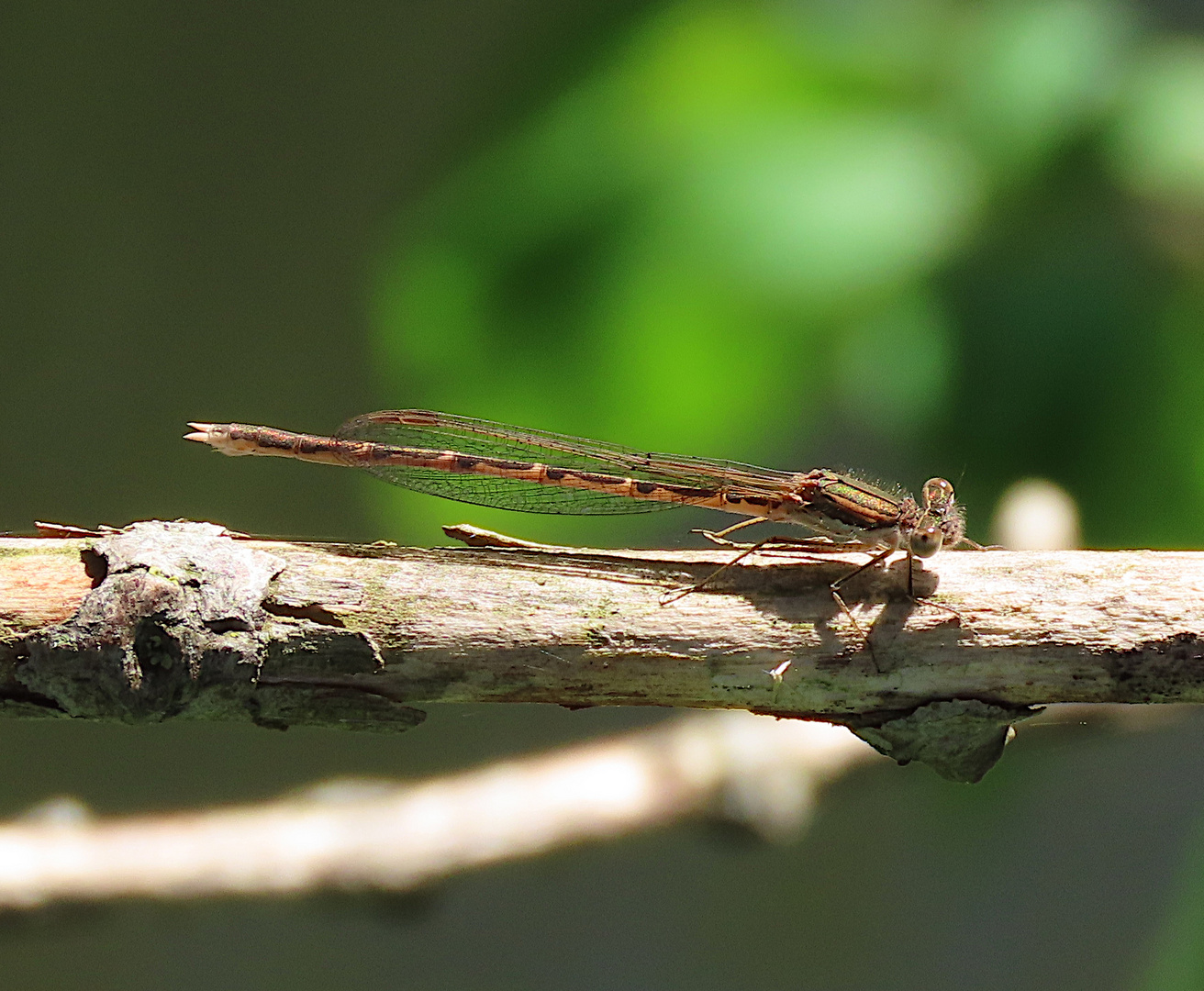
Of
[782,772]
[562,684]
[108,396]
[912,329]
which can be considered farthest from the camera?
[108,396]

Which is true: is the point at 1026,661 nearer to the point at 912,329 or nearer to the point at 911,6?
the point at 912,329

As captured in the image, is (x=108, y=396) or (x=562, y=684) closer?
(x=562, y=684)

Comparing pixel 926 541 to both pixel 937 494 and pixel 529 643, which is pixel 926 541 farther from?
pixel 529 643

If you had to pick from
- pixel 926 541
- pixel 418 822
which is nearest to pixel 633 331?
pixel 926 541

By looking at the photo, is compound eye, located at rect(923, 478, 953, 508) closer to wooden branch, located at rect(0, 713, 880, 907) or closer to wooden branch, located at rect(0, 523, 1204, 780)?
wooden branch, located at rect(0, 523, 1204, 780)

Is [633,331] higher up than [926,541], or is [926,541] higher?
[633,331]

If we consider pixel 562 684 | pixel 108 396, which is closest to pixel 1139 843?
pixel 562 684
